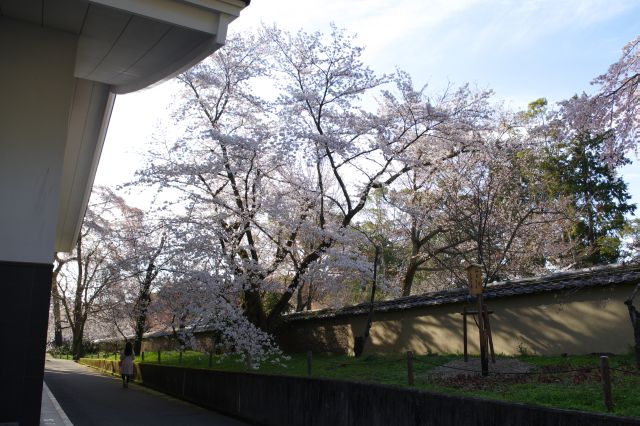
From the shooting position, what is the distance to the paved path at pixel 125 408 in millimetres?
13094

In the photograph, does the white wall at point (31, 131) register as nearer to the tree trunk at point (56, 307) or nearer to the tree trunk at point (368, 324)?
the tree trunk at point (368, 324)

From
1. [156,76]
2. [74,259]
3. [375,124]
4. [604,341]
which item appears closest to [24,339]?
[156,76]

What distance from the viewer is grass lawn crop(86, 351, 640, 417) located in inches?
288

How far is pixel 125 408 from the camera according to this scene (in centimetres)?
1555

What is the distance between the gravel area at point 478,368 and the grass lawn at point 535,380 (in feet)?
0.71

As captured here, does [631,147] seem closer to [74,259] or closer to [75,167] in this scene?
[75,167]

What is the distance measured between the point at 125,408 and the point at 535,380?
11.4 meters

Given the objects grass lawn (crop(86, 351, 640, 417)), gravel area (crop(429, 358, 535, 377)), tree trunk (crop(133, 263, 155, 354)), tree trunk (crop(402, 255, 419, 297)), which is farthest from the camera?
tree trunk (crop(402, 255, 419, 297))

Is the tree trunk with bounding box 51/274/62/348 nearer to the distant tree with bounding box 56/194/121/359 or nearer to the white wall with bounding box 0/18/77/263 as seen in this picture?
the distant tree with bounding box 56/194/121/359

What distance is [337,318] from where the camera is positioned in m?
18.3

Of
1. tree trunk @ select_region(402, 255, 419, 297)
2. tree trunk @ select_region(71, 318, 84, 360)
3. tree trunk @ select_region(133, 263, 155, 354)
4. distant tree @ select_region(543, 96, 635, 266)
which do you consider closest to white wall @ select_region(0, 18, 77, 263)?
tree trunk @ select_region(133, 263, 155, 354)

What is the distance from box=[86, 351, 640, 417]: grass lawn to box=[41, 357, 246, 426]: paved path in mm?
2497

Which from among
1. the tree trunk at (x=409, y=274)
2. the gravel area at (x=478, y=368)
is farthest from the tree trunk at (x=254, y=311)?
the tree trunk at (x=409, y=274)

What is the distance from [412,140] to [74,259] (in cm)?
2773
